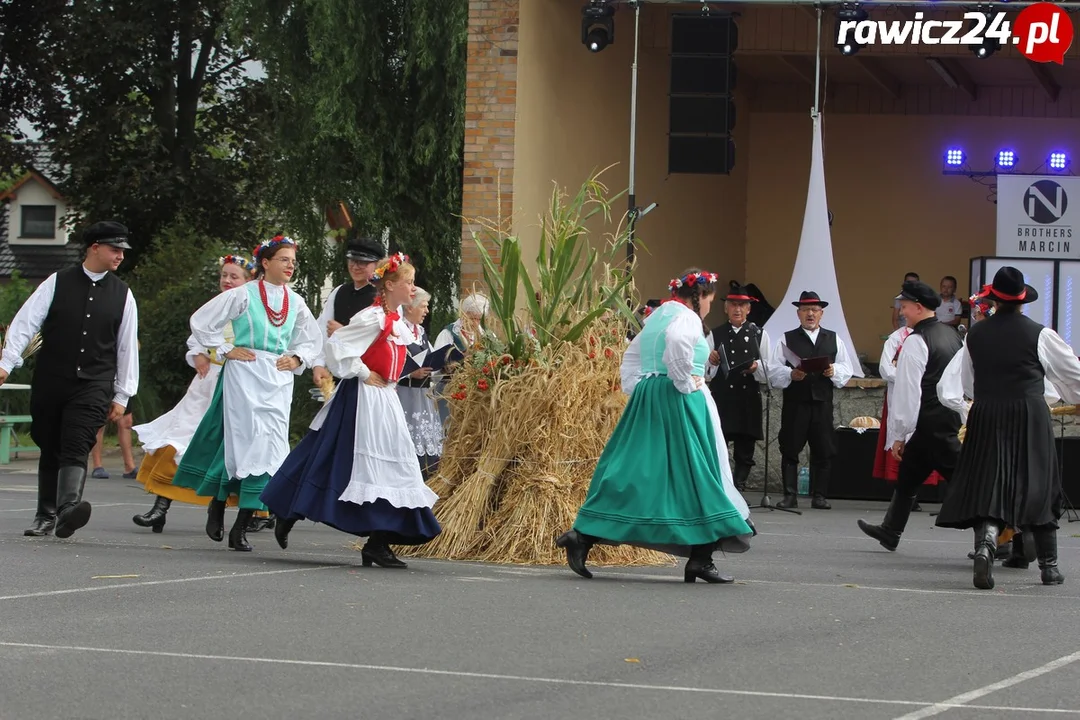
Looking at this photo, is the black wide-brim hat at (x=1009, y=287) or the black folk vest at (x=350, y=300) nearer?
the black wide-brim hat at (x=1009, y=287)

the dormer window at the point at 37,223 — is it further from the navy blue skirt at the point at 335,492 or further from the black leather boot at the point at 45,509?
the navy blue skirt at the point at 335,492

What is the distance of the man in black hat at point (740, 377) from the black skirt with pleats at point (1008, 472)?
5.99 meters

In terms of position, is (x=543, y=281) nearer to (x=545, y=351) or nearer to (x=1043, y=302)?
(x=545, y=351)

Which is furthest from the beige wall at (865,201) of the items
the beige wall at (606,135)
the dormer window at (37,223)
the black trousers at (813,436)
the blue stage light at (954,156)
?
the dormer window at (37,223)

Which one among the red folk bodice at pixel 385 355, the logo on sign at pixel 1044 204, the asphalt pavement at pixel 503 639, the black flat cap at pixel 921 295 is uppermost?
the logo on sign at pixel 1044 204

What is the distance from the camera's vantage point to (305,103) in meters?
20.9

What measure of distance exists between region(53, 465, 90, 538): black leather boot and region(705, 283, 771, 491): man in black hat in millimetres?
6999

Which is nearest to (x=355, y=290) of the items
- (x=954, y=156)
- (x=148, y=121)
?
(x=954, y=156)

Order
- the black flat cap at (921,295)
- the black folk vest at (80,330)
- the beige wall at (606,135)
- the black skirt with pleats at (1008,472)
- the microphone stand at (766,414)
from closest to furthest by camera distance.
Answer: the black skirt with pleats at (1008,472)
the black folk vest at (80,330)
the black flat cap at (921,295)
the microphone stand at (766,414)
the beige wall at (606,135)

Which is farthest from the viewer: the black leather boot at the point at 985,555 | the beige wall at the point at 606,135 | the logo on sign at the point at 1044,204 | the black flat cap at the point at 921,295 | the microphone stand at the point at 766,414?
the logo on sign at the point at 1044,204

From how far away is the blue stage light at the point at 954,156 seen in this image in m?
29.2

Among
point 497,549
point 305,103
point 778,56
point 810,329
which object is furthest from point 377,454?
point 778,56

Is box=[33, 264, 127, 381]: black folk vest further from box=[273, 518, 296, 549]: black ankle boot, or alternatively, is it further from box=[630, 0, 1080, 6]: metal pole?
box=[630, 0, 1080, 6]: metal pole

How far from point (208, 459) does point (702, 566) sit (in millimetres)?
3379
